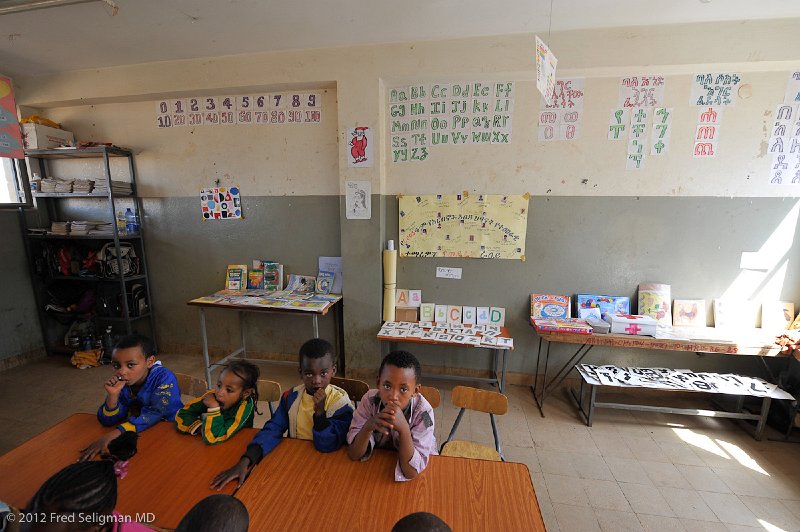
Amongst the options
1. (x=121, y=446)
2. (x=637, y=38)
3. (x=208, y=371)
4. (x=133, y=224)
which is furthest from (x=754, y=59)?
(x=133, y=224)

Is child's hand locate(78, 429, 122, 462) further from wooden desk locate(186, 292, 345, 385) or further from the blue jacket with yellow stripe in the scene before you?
wooden desk locate(186, 292, 345, 385)

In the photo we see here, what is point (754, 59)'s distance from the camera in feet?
7.59

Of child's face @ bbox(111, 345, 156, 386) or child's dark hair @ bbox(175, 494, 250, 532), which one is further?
child's face @ bbox(111, 345, 156, 386)

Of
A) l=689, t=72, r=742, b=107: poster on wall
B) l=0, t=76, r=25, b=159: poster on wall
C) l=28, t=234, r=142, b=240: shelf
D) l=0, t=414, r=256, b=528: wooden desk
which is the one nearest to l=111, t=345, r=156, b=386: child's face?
l=0, t=414, r=256, b=528: wooden desk

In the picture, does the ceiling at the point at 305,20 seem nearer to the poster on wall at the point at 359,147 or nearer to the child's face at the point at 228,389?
the poster on wall at the point at 359,147

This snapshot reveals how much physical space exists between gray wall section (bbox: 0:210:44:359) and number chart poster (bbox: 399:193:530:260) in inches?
161

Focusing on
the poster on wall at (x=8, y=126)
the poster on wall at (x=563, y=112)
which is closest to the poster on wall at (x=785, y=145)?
the poster on wall at (x=563, y=112)

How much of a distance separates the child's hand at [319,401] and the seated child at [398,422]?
0.16 metres

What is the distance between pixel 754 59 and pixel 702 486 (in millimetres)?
2896

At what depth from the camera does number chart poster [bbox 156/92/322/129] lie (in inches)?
121

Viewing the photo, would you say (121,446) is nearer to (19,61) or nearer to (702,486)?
(702,486)

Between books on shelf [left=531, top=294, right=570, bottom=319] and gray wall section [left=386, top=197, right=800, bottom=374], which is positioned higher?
gray wall section [left=386, top=197, right=800, bottom=374]

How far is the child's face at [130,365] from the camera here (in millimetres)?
1516

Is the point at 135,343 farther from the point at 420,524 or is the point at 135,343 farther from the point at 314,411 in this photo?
the point at 420,524
